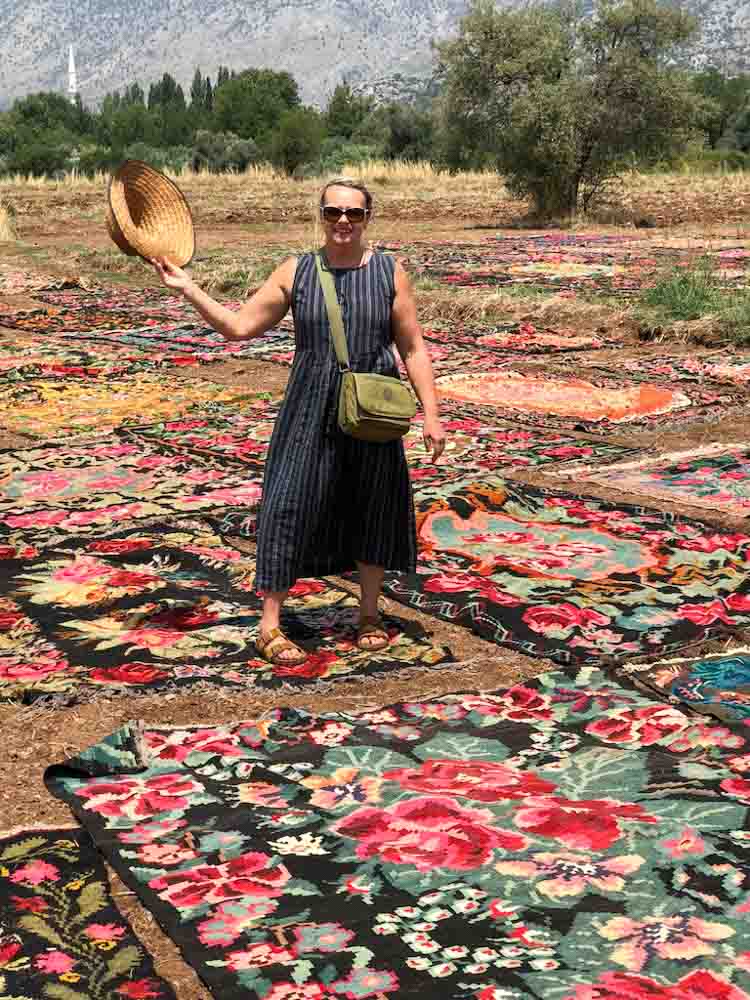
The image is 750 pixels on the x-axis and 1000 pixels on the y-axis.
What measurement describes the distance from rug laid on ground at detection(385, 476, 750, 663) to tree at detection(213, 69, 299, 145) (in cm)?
5326

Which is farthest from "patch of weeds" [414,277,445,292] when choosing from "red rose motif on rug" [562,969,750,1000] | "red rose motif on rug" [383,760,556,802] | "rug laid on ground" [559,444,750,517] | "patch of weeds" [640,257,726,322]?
"red rose motif on rug" [562,969,750,1000]

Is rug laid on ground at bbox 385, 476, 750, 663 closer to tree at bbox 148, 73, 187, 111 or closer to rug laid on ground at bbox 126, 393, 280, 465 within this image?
rug laid on ground at bbox 126, 393, 280, 465

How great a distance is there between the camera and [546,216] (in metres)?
25.7

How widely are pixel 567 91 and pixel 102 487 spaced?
19.5 metres

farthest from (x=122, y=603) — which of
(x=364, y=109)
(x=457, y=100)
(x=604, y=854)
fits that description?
(x=364, y=109)

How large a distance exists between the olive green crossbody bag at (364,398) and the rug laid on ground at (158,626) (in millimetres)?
729

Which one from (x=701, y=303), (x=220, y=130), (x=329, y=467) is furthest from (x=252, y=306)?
(x=220, y=130)

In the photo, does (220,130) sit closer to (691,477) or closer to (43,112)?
(43,112)

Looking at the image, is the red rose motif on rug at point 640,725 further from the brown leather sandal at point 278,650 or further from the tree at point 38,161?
the tree at point 38,161

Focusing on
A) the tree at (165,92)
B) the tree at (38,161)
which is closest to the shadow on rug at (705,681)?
the tree at (38,161)

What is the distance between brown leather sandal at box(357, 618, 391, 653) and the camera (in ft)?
15.1

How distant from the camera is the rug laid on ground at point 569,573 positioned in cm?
475

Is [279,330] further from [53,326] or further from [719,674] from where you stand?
[719,674]

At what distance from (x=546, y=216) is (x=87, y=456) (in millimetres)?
19266
